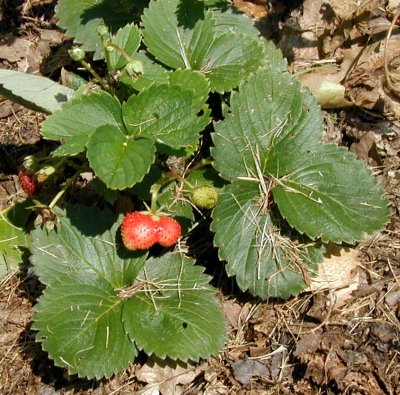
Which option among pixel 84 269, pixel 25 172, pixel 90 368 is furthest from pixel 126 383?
pixel 25 172

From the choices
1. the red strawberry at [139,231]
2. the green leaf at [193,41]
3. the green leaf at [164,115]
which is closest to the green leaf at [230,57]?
the green leaf at [193,41]

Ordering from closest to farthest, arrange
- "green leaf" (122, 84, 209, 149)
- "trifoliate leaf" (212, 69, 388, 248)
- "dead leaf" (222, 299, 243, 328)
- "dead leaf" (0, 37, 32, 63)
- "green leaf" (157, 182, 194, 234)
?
1. "green leaf" (122, 84, 209, 149)
2. "trifoliate leaf" (212, 69, 388, 248)
3. "green leaf" (157, 182, 194, 234)
4. "dead leaf" (222, 299, 243, 328)
5. "dead leaf" (0, 37, 32, 63)

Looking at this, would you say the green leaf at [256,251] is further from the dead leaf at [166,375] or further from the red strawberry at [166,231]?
the dead leaf at [166,375]

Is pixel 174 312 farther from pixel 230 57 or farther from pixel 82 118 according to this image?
pixel 230 57

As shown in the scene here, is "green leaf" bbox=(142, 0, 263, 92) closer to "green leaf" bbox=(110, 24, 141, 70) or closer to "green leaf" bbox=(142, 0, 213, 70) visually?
"green leaf" bbox=(142, 0, 213, 70)

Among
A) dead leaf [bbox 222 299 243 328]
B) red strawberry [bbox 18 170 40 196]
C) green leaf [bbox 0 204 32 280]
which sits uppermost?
red strawberry [bbox 18 170 40 196]

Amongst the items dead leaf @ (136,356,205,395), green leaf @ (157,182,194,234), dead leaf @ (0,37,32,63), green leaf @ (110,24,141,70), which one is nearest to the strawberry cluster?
green leaf @ (157,182,194,234)
